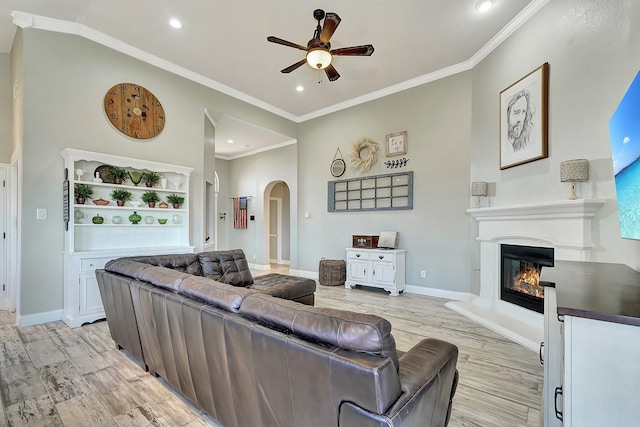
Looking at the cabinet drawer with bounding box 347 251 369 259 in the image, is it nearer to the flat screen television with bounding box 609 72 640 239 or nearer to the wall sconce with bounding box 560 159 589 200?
the wall sconce with bounding box 560 159 589 200

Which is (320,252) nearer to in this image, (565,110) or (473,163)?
(473,163)

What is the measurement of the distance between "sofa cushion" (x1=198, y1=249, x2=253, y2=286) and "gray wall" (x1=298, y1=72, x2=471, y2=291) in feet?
8.61

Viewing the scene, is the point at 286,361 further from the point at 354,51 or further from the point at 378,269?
the point at 378,269

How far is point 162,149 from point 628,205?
4.92m

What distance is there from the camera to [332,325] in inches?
41.2

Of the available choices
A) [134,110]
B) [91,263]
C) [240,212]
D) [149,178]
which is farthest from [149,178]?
[240,212]

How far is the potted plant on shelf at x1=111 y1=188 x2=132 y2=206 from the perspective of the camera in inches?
149

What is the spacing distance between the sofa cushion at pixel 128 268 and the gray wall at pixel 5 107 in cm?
315

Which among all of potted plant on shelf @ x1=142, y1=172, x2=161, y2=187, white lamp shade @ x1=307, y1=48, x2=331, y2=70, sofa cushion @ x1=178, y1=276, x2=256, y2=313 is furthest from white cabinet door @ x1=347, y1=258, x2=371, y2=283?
sofa cushion @ x1=178, y1=276, x2=256, y2=313

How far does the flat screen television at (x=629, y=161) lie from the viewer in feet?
4.90

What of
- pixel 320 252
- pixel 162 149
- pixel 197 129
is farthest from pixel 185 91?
pixel 320 252

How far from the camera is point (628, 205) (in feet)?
5.24

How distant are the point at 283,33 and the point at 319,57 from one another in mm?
983

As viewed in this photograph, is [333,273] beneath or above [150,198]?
beneath
